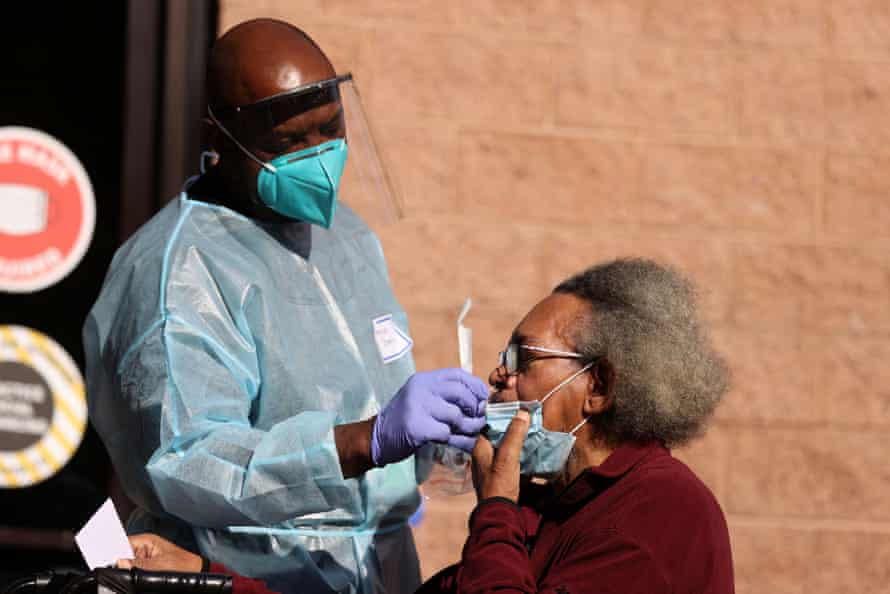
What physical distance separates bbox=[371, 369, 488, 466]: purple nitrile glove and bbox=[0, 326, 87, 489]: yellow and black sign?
2312 mm

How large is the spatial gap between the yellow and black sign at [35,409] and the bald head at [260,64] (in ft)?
6.27

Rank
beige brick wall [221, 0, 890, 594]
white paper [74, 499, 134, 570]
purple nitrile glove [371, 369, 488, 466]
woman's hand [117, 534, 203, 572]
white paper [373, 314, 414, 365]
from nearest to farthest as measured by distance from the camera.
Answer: white paper [74, 499, 134, 570]
purple nitrile glove [371, 369, 488, 466]
woman's hand [117, 534, 203, 572]
white paper [373, 314, 414, 365]
beige brick wall [221, 0, 890, 594]

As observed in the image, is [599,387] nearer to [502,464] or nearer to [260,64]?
[502,464]

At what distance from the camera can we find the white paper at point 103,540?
2.35 meters

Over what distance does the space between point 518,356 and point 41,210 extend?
2.31m

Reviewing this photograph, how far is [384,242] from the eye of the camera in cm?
430

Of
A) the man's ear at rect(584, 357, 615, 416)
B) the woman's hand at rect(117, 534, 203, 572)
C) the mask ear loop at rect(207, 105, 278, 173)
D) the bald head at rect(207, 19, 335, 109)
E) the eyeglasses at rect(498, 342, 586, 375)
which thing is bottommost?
the woman's hand at rect(117, 534, 203, 572)

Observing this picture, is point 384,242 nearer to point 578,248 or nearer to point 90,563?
point 578,248

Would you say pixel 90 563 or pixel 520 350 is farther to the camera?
pixel 520 350

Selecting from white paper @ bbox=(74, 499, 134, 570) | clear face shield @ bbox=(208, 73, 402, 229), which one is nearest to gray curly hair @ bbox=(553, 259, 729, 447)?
clear face shield @ bbox=(208, 73, 402, 229)

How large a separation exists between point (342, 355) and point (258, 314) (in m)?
0.20

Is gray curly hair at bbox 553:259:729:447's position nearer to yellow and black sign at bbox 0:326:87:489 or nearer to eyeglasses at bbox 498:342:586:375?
eyeglasses at bbox 498:342:586:375

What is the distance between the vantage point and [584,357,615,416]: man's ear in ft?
8.91

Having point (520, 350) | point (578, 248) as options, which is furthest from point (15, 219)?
point (520, 350)
